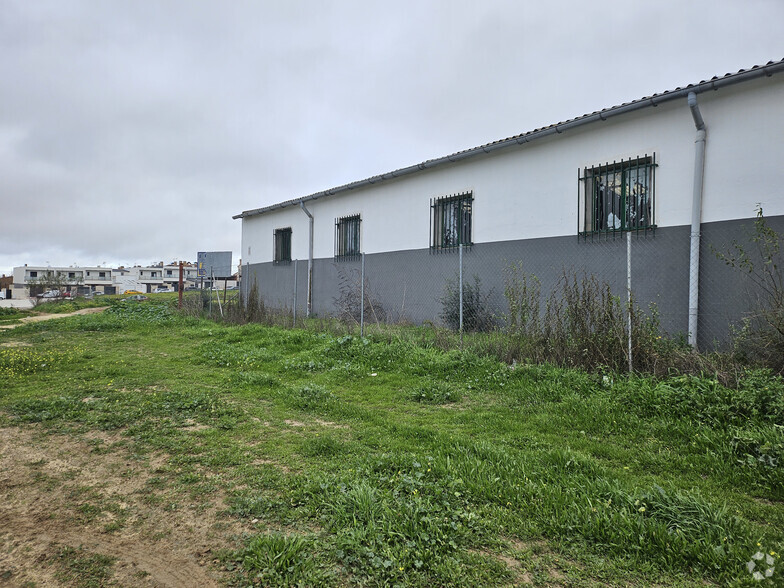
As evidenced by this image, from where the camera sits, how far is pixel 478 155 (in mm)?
10609

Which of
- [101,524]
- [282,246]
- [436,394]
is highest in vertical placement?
[282,246]

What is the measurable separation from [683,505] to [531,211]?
301 inches

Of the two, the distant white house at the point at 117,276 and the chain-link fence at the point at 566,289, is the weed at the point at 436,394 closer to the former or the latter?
the chain-link fence at the point at 566,289

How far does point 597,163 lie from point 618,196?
75cm

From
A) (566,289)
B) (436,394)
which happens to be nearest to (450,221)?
(566,289)

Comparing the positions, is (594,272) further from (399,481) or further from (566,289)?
(399,481)

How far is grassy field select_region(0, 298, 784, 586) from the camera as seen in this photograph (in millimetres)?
2264

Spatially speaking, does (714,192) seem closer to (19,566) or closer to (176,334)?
(19,566)

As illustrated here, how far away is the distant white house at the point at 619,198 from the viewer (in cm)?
681

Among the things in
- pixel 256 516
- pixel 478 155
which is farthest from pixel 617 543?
pixel 478 155

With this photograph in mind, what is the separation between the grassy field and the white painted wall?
3730 mm

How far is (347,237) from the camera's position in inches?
587

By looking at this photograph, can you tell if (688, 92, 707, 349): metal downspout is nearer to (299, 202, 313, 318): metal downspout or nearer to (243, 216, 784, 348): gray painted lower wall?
(243, 216, 784, 348): gray painted lower wall

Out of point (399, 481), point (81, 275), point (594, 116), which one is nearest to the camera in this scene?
point (399, 481)
